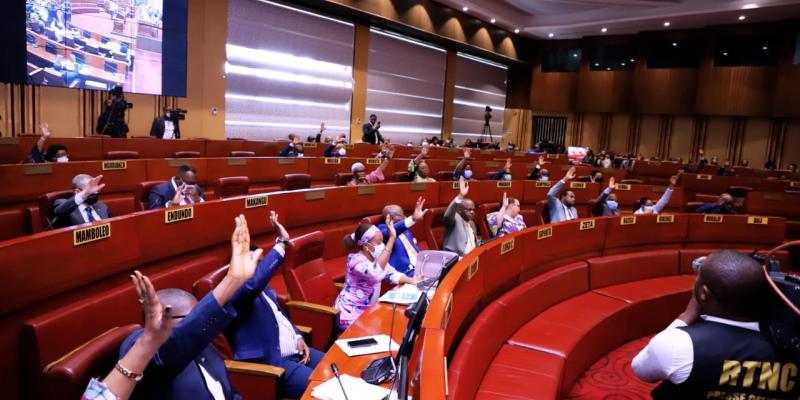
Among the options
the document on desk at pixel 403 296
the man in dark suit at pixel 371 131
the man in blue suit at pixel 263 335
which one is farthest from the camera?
the man in dark suit at pixel 371 131

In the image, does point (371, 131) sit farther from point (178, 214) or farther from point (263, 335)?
point (263, 335)

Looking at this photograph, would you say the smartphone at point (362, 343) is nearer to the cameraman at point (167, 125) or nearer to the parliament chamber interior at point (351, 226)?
the parliament chamber interior at point (351, 226)

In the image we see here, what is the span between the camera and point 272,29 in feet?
36.9

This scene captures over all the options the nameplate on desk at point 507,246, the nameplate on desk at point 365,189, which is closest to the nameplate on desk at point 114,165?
the nameplate on desk at point 365,189

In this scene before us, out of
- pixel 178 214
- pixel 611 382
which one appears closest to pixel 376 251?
pixel 178 214

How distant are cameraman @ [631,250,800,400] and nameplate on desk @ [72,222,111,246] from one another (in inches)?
100

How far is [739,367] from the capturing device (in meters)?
1.67

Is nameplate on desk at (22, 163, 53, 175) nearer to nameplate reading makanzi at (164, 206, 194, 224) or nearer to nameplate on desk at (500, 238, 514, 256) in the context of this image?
nameplate reading makanzi at (164, 206, 194, 224)

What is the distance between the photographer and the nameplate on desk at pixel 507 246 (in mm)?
3409

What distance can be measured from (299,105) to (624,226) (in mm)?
8782

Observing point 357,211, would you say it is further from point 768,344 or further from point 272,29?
point 272,29

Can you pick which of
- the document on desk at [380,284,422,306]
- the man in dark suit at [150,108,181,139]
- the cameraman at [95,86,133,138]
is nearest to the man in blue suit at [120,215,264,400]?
the document on desk at [380,284,422,306]

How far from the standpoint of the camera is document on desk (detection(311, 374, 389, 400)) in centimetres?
179

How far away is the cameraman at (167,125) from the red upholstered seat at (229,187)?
4.20 m
